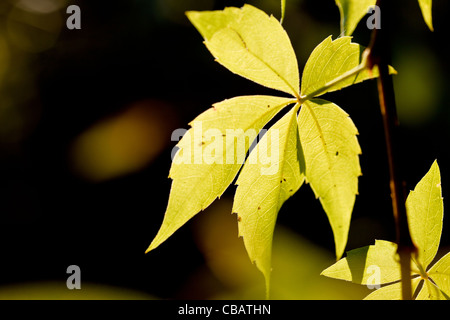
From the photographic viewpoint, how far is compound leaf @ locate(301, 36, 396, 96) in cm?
56

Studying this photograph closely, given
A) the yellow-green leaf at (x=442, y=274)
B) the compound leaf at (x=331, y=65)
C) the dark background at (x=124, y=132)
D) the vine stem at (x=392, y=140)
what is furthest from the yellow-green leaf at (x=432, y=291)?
the dark background at (x=124, y=132)

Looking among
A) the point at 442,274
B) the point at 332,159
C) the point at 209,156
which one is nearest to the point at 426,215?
the point at 442,274

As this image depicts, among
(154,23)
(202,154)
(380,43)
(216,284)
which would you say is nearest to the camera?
(380,43)

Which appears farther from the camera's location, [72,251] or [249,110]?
[72,251]

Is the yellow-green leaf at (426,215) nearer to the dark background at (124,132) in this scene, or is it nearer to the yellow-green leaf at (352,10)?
the yellow-green leaf at (352,10)

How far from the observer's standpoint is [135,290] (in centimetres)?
252

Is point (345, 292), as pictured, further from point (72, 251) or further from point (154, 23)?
point (154, 23)

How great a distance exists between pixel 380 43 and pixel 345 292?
1.76 metres

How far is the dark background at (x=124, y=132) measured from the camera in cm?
235

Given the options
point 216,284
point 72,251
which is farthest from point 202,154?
point 72,251

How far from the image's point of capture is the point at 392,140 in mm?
452

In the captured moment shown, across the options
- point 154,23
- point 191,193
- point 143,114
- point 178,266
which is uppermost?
point 154,23

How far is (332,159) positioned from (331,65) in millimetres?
137

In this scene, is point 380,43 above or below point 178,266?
below
